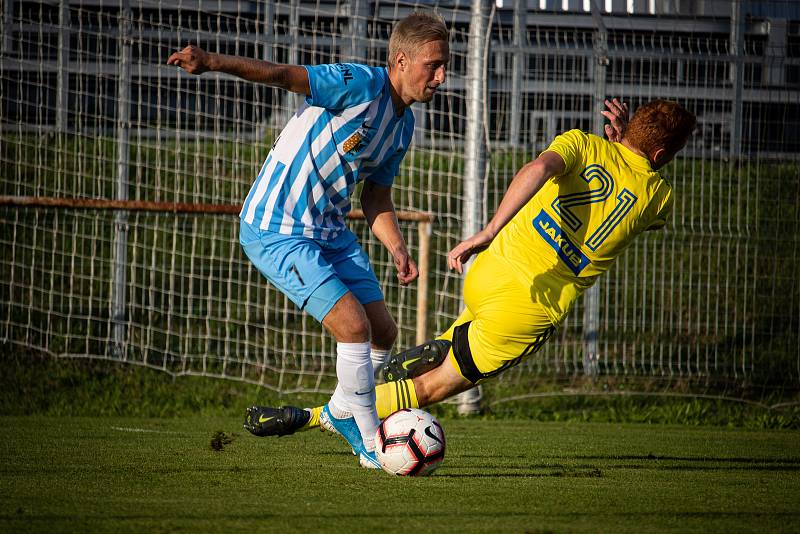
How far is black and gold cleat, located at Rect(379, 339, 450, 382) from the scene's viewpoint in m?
5.09

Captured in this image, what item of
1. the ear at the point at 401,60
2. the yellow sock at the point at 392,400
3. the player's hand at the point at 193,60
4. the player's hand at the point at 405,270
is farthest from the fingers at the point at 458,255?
the player's hand at the point at 193,60

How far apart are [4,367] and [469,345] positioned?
205 inches

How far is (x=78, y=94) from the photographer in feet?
29.2

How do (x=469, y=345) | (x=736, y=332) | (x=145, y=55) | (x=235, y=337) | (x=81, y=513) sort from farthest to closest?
(x=145, y=55)
(x=235, y=337)
(x=736, y=332)
(x=469, y=345)
(x=81, y=513)

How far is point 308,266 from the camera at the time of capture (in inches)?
178

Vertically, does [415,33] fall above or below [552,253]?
above

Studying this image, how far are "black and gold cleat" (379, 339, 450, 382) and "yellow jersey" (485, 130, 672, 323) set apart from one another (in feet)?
1.81

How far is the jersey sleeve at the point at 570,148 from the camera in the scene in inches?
183

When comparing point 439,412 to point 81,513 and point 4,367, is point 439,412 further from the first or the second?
point 81,513

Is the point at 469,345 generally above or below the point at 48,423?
above

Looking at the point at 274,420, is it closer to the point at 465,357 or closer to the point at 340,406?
the point at 340,406

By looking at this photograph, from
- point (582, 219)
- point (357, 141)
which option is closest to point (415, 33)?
point (357, 141)

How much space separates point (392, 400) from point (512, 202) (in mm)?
1369

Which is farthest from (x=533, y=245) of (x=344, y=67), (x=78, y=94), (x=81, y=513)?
(x=78, y=94)
